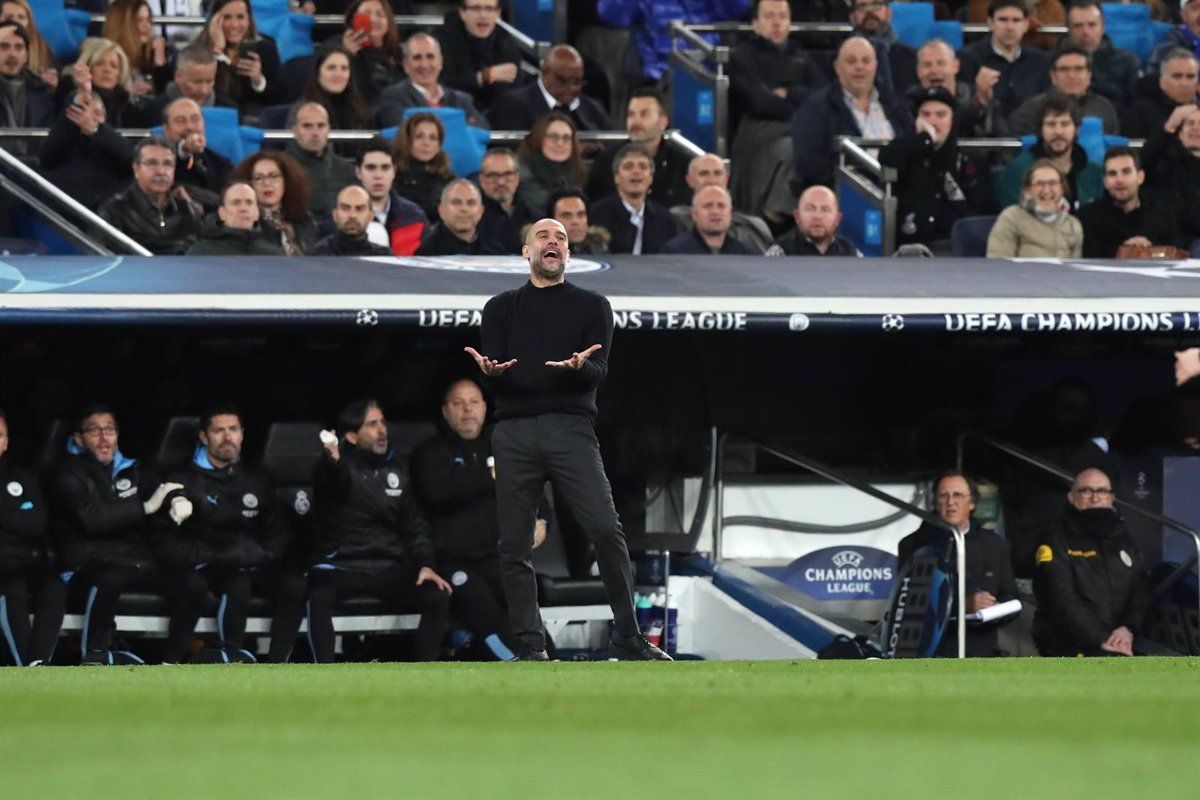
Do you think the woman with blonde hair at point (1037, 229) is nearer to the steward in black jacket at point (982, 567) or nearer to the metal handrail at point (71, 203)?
the steward in black jacket at point (982, 567)

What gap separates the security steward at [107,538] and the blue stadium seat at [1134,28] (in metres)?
8.91

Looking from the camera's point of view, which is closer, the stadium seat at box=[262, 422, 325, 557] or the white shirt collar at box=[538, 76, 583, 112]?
the stadium seat at box=[262, 422, 325, 557]

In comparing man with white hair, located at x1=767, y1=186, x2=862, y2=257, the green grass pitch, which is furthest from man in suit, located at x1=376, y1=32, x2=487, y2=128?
the green grass pitch

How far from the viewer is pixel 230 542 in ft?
36.9

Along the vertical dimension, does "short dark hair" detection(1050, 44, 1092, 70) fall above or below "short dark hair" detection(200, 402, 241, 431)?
above

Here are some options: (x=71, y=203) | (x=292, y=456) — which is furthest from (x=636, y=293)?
(x=71, y=203)

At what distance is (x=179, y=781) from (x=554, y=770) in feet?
3.19

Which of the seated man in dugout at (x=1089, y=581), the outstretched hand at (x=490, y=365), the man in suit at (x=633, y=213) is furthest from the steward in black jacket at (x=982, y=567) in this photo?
the outstretched hand at (x=490, y=365)

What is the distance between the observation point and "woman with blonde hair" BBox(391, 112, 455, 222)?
13.0 meters

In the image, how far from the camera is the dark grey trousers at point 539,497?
912cm

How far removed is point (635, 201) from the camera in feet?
43.0

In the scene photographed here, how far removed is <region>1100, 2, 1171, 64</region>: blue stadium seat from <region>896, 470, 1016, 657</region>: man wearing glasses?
20.6 feet

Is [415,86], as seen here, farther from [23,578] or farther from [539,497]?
[539,497]

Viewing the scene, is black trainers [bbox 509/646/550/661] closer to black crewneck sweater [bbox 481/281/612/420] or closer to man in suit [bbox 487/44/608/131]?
black crewneck sweater [bbox 481/281/612/420]
